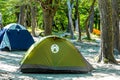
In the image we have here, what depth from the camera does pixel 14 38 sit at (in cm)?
1806

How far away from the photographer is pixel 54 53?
10641 mm

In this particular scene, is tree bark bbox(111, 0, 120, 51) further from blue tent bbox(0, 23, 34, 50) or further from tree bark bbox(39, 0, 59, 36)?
blue tent bbox(0, 23, 34, 50)

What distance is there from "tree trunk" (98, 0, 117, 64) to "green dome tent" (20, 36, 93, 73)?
2.21 m

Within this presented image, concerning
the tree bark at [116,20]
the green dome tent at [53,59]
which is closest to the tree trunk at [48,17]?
the tree bark at [116,20]

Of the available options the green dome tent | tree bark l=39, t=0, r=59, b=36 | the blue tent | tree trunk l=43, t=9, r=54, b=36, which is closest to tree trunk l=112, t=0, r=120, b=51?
tree bark l=39, t=0, r=59, b=36

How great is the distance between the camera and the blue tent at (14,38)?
18.0m

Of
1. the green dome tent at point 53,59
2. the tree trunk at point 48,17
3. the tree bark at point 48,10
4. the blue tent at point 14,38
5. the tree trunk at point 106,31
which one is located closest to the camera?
the green dome tent at point 53,59

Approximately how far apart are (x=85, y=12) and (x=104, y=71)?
132ft

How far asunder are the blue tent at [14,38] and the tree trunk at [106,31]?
6.28 m

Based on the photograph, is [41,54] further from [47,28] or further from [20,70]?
[47,28]

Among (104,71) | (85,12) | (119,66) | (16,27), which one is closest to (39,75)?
(104,71)

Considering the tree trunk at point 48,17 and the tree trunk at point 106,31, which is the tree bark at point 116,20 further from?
the tree trunk at point 106,31

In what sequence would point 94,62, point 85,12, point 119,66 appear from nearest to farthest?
point 119,66, point 94,62, point 85,12

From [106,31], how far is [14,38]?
6.59 m
